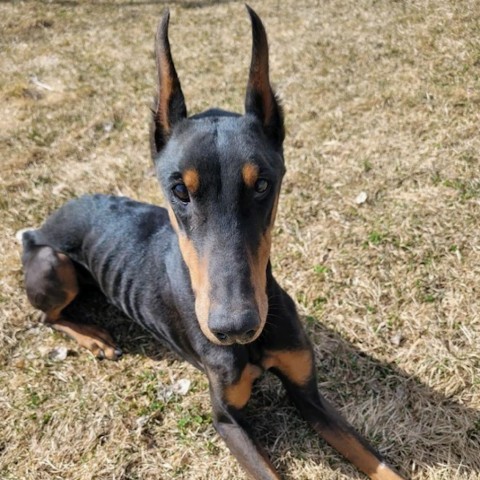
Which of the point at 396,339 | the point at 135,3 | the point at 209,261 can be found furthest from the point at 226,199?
the point at 135,3

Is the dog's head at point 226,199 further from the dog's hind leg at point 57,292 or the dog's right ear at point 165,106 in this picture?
the dog's hind leg at point 57,292

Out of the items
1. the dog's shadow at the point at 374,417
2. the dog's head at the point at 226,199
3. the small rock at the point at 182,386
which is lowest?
the small rock at the point at 182,386

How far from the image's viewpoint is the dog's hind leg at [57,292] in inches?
152

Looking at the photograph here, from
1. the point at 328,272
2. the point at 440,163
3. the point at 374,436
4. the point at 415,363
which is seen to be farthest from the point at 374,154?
the point at 374,436

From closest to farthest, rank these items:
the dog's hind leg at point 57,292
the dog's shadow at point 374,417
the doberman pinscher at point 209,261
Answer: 1. the doberman pinscher at point 209,261
2. the dog's shadow at point 374,417
3. the dog's hind leg at point 57,292

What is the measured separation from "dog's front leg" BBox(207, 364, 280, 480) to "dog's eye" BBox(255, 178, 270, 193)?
3.49ft

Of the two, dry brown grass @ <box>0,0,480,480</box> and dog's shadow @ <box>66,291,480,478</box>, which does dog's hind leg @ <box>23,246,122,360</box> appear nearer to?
dry brown grass @ <box>0,0,480,480</box>

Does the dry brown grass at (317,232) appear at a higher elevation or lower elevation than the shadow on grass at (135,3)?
lower

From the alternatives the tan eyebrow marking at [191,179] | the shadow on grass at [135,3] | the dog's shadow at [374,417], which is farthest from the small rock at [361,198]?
the shadow on grass at [135,3]

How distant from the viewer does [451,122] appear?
5.43 m

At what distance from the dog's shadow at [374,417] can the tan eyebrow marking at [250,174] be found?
5.86 ft

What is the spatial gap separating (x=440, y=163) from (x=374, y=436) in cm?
269

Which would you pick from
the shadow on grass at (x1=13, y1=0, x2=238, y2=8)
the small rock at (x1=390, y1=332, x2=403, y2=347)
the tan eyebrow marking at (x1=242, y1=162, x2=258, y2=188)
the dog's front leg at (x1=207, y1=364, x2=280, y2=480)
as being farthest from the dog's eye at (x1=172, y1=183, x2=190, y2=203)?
the shadow on grass at (x1=13, y1=0, x2=238, y2=8)

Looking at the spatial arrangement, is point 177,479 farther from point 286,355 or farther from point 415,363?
point 415,363
